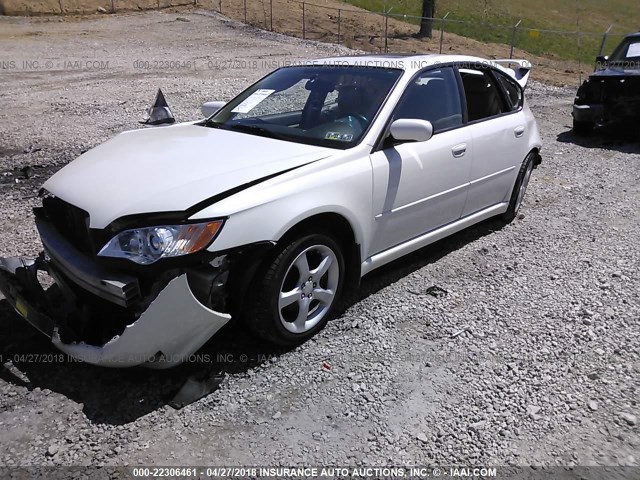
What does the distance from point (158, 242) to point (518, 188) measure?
3.89 m

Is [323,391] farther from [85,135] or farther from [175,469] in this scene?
[85,135]

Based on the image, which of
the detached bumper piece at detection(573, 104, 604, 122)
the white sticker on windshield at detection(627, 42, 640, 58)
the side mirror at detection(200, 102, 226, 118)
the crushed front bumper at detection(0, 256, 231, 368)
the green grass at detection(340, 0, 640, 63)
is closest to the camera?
the crushed front bumper at detection(0, 256, 231, 368)

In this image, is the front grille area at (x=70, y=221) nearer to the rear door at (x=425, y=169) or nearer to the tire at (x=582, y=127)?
the rear door at (x=425, y=169)

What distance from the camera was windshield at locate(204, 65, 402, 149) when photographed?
3596 mm

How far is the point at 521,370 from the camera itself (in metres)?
3.16

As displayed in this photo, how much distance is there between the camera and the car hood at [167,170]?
2.73 metres

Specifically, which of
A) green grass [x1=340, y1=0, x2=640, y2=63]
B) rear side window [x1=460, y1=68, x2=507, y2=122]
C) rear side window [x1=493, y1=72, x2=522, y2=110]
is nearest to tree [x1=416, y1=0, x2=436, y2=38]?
green grass [x1=340, y1=0, x2=640, y2=63]

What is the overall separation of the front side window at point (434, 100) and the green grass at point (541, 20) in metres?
17.1

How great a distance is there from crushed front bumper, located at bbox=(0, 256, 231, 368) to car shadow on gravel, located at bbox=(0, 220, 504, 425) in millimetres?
242

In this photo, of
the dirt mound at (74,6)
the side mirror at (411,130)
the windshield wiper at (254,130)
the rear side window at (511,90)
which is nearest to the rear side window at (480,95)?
the rear side window at (511,90)

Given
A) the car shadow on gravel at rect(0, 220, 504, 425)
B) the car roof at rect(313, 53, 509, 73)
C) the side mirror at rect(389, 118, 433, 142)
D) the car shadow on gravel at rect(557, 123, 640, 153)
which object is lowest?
the car shadow on gravel at rect(557, 123, 640, 153)

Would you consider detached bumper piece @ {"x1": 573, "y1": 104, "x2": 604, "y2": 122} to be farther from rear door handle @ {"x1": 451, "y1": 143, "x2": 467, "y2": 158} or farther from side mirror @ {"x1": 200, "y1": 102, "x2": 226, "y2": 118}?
side mirror @ {"x1": 200, "y1": 102, "x2": 226, "y2": 118}

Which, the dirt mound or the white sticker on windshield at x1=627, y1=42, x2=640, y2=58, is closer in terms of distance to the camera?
the white sticker on windshield at x1=627, y1=42, x2=640, y2=58

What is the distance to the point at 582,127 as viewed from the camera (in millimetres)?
9609
